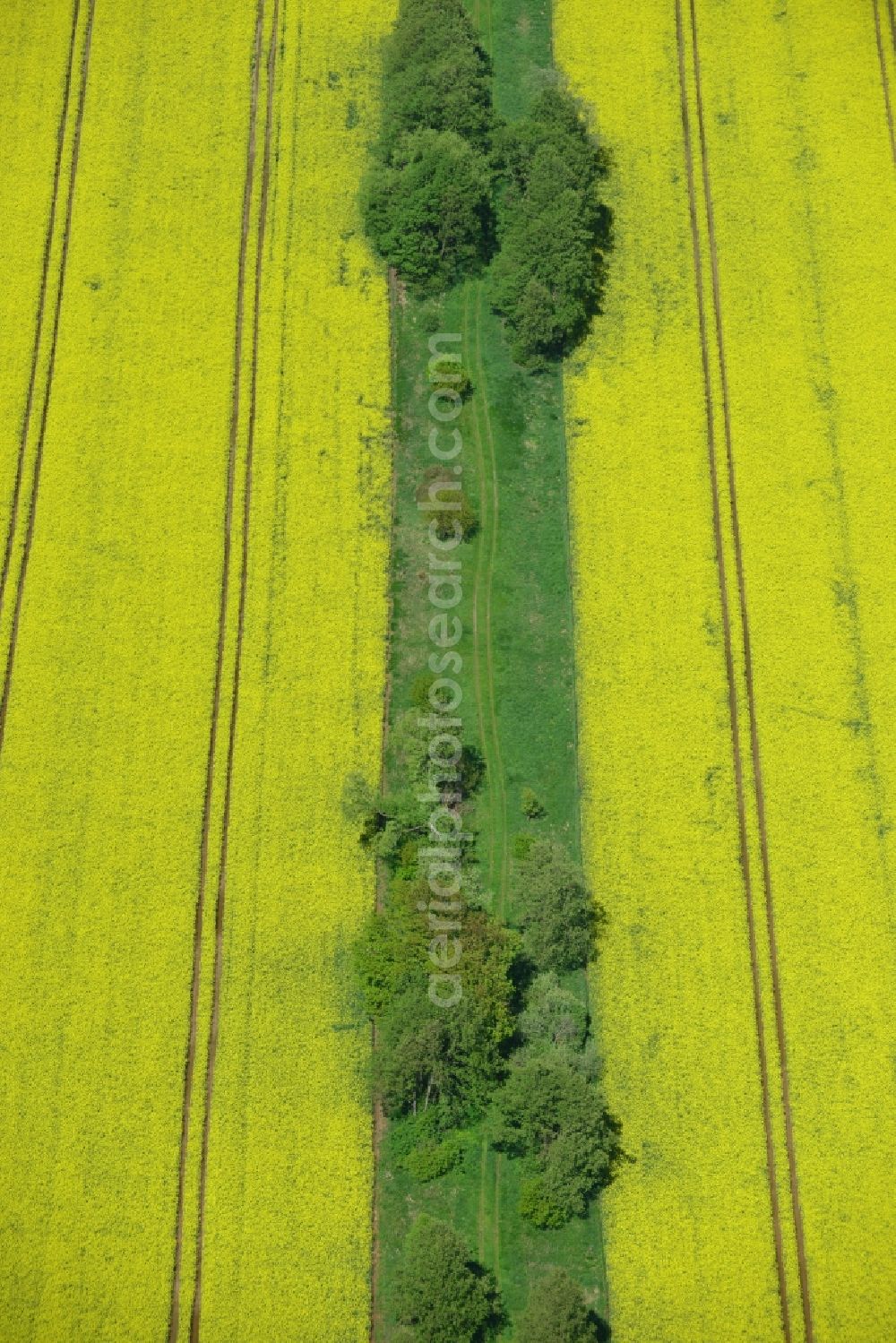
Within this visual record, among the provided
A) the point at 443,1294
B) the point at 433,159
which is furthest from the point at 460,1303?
the point at 433,159

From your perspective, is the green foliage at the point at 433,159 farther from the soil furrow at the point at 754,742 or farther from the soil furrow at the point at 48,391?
the soil furrow at the point at 48,391

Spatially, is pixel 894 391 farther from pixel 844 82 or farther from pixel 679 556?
pixel 844 82

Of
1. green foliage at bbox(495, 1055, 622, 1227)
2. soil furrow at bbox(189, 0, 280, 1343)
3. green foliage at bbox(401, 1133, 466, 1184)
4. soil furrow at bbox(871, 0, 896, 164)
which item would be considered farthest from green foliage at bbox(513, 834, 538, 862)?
soil furrow at bbox(871, 0, 896, 164)

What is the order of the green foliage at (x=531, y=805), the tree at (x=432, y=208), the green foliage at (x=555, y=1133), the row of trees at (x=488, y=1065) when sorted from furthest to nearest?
the tree at (x=432, y=208), the green foliage at (x=531, y=805), the green foliage at (x=555, y=1133), the row of trees at (x=488, y=1065)

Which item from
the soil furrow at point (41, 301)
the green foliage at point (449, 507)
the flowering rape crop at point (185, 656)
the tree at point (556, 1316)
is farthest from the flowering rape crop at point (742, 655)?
the soil furrow at point (41, 301)

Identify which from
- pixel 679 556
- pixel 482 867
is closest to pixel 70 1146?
pixel 482 867
